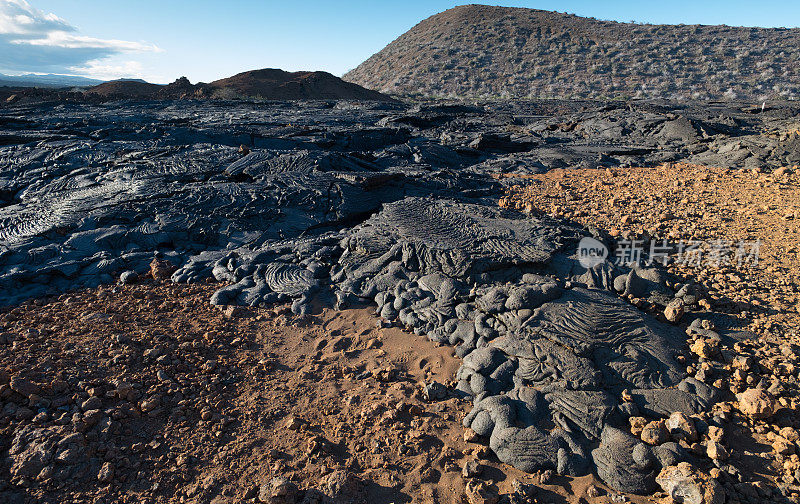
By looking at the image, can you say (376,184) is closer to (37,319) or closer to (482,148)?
(37,319)

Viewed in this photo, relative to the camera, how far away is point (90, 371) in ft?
9.09

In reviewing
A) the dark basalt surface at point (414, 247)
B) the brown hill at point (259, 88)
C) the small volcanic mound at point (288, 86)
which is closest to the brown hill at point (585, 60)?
the small volcanic mound at point (288, 86)

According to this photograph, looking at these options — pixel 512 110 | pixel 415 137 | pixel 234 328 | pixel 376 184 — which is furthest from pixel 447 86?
pixel 234 328

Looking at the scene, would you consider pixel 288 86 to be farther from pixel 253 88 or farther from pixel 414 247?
pixel 414 247

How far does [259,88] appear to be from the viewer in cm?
2553

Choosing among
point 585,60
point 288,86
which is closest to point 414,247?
point 288,86

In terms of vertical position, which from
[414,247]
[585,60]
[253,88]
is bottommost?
[414,247]

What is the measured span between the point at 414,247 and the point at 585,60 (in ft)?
118

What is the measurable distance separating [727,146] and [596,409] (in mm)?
8017

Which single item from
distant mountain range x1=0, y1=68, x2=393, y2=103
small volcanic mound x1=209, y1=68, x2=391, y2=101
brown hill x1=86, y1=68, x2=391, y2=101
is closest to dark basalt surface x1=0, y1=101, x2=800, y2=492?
distant mountain range x1=0, y1=68, x2=393, y2=103

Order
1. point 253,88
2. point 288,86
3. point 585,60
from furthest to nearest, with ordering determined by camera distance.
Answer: point 585,60 → point 288,86 → point 253,88

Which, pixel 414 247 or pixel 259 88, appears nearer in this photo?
pixel 414 247

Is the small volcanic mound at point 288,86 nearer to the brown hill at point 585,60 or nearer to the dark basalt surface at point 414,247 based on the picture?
the brown hill at point 585,60

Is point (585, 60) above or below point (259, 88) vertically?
above
